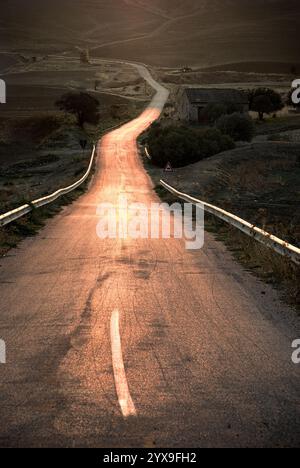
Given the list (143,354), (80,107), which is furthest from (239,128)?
(143,354)

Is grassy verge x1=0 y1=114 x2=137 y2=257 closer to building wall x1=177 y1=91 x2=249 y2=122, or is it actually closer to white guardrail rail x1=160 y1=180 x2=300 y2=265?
white guardrail rail x1=160 y1=180 x2=300 y2=265

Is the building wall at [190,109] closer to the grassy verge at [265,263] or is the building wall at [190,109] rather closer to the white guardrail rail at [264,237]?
the white guardrail rail at [264,237]

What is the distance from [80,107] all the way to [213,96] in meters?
18.5

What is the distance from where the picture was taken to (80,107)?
9231 centimetres

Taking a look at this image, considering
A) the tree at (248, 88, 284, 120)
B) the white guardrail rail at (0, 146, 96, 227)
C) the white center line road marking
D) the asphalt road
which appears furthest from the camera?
the tree at (248, 88, 284, 120)

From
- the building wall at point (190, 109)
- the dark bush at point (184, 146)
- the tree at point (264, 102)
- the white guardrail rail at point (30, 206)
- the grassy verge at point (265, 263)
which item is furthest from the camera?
the tree at point (264, 102)

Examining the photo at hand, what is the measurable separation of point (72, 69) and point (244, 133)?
414 ft

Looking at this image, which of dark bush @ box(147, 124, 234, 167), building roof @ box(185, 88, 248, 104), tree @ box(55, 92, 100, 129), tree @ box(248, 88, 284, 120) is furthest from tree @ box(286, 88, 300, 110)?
dark bush @ box(147, 124, 234, 167)

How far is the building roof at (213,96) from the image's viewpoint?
303 feet

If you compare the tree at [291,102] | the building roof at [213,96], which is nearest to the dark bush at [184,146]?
the building roof at [213,96]

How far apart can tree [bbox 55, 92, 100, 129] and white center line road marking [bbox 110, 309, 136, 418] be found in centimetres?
8443

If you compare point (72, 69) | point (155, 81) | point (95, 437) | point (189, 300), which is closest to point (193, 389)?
point (95, 437)

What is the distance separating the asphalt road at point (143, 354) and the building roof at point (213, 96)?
7889 centimetres

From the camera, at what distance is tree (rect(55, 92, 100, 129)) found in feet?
301
